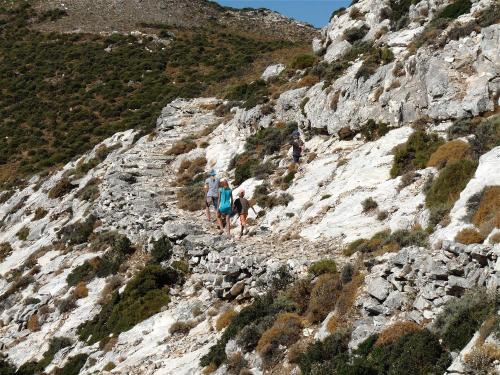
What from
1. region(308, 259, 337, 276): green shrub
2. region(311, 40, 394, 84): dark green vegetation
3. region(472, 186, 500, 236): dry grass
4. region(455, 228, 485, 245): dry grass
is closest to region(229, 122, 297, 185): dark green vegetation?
region(311, 40, 394, 84): dark green vegetation

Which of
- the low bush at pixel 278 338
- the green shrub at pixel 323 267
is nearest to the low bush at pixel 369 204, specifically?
the green shrub at pixel 323 267

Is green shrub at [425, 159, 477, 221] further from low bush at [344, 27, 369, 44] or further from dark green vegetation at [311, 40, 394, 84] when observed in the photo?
low bush at [344, 27, 369, 44]

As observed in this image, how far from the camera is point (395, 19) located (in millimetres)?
33188

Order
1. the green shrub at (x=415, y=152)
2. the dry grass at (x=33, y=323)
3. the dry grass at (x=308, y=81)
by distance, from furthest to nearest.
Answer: the dry grass at (x=308, y=81) < the dry grass at (x=33, y=323) < the green shrub at (x=415, y=152)

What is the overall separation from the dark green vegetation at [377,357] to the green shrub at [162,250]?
33.2 ft

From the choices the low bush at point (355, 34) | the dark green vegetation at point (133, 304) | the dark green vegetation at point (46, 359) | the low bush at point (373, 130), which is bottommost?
the dark green vegetation at point (46, 359)

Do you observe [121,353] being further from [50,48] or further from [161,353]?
[50,48]

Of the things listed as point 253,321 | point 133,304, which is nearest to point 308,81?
point 133,304

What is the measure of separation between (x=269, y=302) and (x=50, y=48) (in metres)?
65.9

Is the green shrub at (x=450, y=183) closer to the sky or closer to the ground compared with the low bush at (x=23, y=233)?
closer to the ground

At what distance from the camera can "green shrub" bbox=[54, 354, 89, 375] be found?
623 inches

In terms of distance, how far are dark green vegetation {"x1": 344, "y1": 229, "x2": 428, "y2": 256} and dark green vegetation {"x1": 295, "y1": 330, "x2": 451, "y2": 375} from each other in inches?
117

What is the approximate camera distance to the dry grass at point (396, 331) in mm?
9133

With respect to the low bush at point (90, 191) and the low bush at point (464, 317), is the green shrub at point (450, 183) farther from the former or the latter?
the low bush at point (90, 191)
